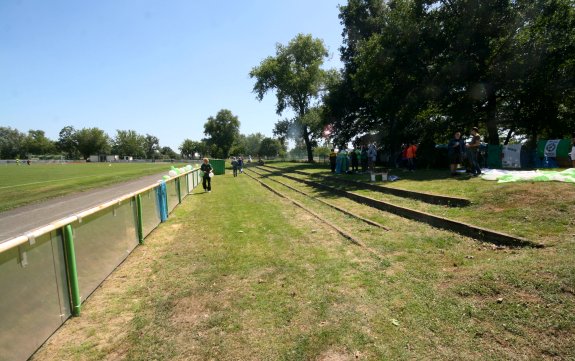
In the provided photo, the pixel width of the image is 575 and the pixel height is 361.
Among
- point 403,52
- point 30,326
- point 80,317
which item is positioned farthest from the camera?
point 403,52

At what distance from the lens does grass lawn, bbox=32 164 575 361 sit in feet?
11.4

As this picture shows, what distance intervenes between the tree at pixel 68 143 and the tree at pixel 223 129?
48.1 metres

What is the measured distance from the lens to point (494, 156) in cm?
1944

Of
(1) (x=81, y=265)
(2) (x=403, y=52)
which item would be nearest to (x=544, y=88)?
(2) (x=403, y=52)

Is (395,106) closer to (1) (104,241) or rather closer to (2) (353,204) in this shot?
(2) (353,204)

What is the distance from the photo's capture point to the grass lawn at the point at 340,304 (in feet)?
11.4

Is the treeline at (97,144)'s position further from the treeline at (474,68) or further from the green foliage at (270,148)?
the treeline at (474,68)

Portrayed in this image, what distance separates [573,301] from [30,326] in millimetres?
5720

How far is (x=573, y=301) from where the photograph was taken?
365cm

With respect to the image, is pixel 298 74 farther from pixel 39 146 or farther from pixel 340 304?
pixel 39 146

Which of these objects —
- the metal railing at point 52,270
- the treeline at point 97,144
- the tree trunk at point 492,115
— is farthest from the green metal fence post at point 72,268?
the treeline at point 97,144

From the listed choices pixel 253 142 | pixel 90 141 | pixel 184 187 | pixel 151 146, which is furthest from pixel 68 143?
pixel 184 187

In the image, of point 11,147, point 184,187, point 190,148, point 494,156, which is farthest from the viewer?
point 190,148

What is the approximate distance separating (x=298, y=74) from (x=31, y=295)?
Answer: 5398 centimetres
